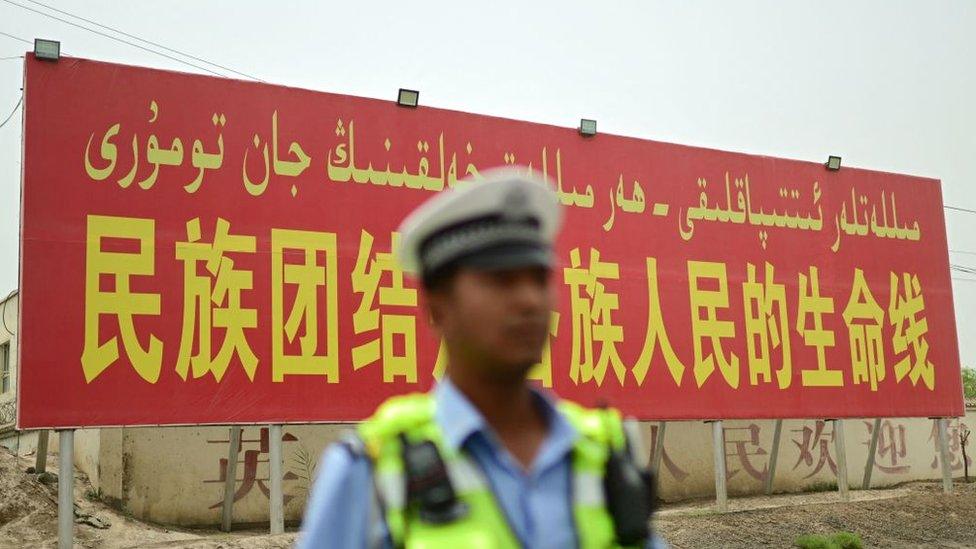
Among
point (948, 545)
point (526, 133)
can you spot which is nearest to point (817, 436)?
point (948, 545)

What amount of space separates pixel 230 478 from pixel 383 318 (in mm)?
2455

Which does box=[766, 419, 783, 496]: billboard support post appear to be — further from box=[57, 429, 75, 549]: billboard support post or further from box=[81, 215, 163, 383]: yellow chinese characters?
box=[57, 429, 75, 549]: billboard support post

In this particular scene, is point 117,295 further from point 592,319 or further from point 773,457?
point 773,457

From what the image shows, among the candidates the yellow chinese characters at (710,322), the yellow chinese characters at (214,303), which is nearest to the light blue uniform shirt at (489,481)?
the yellow chinese characters at (214,303)

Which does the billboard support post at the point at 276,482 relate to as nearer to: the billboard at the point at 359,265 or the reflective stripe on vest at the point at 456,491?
the billboard at the point at 359,265

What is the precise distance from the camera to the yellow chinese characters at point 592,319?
1231 cm

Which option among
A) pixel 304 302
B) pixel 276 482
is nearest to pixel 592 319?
pixel 304 302

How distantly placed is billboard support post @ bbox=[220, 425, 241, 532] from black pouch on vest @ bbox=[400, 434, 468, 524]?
1043cm

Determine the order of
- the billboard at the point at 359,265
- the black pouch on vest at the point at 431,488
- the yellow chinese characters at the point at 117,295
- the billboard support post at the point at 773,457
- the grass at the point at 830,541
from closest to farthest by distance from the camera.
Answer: the black pouch on vest at the point at 431,488 → the yellow chinese characters at the point at 117,295 → the billboard at the point at 359,265 → the grass at the point at 830,541 → the billboard support post at the point at 773,457

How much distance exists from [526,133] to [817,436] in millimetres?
7820

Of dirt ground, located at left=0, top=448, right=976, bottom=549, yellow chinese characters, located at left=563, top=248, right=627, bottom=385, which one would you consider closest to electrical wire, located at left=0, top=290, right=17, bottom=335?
dirt ground, located at left=0, top=448, right=976, bottom=549

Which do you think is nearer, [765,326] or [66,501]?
[66,501]

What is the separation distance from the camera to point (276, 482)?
10.7 m

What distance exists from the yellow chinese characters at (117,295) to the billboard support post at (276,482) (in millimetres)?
1269
